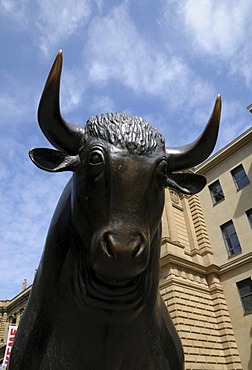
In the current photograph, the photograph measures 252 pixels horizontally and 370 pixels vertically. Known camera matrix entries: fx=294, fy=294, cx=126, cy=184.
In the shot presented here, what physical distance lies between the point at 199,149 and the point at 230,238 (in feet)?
70.3

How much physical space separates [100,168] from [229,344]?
63.1 feet

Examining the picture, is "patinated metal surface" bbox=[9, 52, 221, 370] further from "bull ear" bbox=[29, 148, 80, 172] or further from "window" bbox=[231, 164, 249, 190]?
"window" bbox=[231, 164, 249, 190]

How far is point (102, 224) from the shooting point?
1.31 metres

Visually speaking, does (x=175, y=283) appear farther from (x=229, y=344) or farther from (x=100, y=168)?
(x=100, y=168)

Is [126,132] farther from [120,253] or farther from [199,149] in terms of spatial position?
[120,253]

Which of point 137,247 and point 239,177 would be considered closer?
point 137,247

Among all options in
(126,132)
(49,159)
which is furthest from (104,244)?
(49,159)

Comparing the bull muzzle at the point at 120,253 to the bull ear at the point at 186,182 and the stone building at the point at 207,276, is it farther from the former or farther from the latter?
the stone building at the point at 207,276

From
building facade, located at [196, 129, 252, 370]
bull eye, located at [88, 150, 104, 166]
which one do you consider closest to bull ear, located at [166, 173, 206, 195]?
bull eye, located at [88, 150, 104, 166]

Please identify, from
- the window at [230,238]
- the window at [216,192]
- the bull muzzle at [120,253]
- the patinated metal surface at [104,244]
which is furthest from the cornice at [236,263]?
the bull muzzle at [120,253]

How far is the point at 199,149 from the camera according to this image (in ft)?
5.50

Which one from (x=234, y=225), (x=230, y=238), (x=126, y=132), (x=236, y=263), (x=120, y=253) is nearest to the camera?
(x=120, y=253)

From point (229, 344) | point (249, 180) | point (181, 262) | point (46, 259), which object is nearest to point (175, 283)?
point (181, 262)

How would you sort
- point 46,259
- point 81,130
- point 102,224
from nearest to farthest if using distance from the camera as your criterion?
point 102,224, point 81,130, point 46,259
